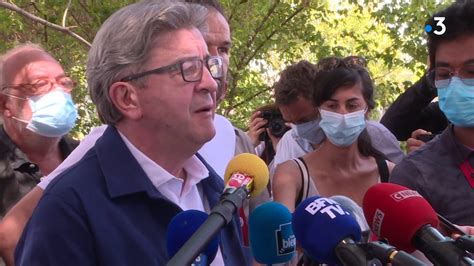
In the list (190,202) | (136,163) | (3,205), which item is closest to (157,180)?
(136,163)

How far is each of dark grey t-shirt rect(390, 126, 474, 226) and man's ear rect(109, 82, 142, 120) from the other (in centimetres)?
114

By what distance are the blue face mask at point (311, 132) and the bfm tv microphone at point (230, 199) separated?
2160mm

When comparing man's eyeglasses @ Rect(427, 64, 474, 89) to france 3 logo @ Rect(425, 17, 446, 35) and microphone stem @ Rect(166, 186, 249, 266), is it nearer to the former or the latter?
france 3 logo @ Rect(425, 17, 446, 35)

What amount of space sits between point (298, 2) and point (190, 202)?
6.90 metres

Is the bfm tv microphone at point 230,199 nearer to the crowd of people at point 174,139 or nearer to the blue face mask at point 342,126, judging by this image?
the crowd of people at point 174,139

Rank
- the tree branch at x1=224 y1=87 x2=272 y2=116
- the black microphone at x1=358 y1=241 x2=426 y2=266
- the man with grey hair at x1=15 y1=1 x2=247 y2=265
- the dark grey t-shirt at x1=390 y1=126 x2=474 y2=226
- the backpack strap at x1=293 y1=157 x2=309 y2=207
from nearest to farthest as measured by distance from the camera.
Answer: the black microphone at x1=358 y1=241 x2=426 y2=266 < the man with grey hair at x1=15 y1=1 x2=247 y2=265 < the dark grey t-shirt at x1=390 y1=126 x2=474 y2=226 < the backpack strap at x1=293 y1=157 x2=309 y2=207 < the tree branch at x1=224 y1=87 x2=272 y2=116

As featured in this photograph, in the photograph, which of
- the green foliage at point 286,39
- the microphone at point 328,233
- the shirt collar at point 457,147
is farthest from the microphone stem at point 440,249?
the green foliage at point 286,39

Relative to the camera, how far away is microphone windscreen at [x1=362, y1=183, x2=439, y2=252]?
65.0 inches

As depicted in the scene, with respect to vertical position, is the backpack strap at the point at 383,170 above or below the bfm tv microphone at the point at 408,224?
below

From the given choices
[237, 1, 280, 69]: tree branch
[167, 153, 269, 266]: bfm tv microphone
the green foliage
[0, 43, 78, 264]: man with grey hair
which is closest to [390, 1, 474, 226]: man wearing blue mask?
[167, 153, 269, 266]: bfm tv microphone

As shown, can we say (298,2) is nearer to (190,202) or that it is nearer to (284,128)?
(284,128)

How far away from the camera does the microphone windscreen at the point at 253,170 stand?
1933mm

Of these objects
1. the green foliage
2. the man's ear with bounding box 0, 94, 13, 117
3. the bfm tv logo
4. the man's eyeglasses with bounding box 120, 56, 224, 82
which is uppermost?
the man's eyeglasses with bounding box 120, 56, 224, 82

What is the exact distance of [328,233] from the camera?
5.32 feet
